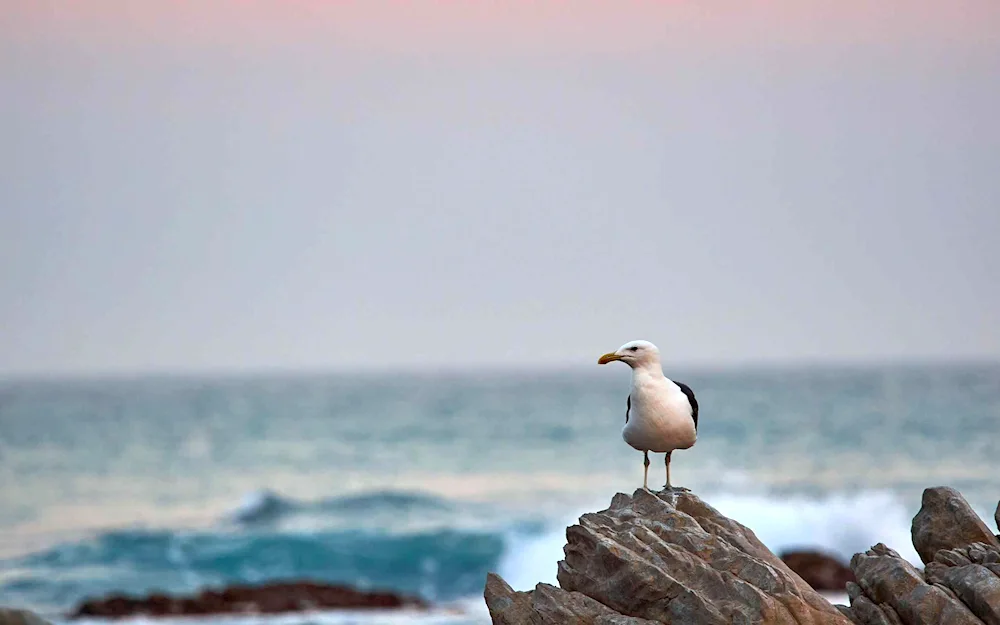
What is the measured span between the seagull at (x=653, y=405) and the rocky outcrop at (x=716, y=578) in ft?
1.50

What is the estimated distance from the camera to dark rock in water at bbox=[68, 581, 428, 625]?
26.7 m

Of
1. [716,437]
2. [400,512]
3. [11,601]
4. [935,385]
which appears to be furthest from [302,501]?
[935,385]

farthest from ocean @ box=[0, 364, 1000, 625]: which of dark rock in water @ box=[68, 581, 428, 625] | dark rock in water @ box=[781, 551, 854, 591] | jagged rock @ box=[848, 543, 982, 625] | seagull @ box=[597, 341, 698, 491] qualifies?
jagged rock @ box=[848, 543, 982, 625]

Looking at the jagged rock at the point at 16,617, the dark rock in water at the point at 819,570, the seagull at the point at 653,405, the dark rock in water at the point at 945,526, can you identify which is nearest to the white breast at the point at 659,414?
the seagull at the point at 653,405

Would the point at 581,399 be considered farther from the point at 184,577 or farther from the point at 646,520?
the point at 646,520

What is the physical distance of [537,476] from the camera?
180 feet

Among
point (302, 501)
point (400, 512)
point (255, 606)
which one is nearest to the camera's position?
point (255, 606)

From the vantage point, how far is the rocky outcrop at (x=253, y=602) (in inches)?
1053

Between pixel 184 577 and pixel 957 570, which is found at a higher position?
pixel 957 570

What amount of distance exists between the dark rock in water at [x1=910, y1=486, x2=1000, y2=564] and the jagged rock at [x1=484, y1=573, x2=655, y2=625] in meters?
2.72

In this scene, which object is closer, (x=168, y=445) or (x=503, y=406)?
(x=168, y=445)

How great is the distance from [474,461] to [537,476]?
229 inches

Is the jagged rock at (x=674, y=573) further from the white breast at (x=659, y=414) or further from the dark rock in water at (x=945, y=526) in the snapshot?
the dark rock in water at (x=945, y=526)

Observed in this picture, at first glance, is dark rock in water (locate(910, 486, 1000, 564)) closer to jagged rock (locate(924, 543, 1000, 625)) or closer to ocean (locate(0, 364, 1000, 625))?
jagged rock (locate(924, 543, 1000, 625))
